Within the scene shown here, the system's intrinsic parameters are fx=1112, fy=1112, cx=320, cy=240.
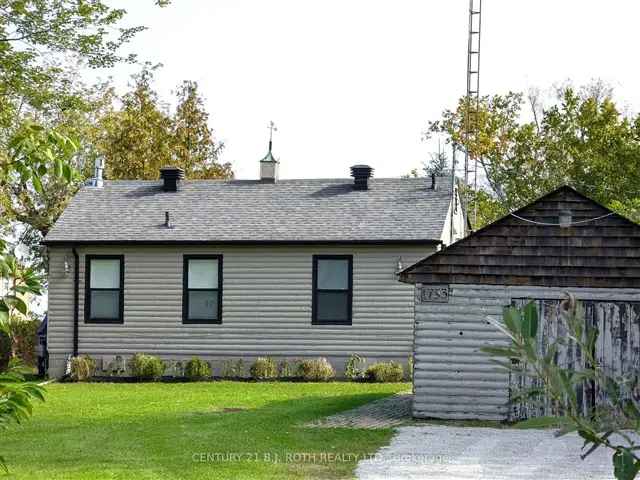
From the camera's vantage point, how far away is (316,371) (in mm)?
23594

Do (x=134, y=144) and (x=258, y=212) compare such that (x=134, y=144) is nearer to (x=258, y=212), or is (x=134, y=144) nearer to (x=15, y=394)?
(x=258, y=212)

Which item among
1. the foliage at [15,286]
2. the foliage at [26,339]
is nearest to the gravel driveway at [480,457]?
the foliage at [15,286]

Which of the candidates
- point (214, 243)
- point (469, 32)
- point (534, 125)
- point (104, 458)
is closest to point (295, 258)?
point (214, 243)

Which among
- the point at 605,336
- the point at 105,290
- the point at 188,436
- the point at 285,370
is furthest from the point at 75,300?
the point at 605,336

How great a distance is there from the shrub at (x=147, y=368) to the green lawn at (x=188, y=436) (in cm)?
260

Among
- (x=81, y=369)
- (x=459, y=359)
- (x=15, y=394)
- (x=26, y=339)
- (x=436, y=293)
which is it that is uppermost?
(x=436, y=293)

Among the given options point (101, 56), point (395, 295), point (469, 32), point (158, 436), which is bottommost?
point (158, 436)

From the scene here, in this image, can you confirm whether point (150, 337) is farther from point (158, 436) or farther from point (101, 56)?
point (158, 436)

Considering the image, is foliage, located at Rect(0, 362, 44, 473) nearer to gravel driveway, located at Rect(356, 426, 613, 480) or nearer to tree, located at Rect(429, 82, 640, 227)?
gravel driveway, located at Rect(356, 426, 613, 480)

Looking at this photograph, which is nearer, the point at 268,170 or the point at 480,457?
the point at 480,457

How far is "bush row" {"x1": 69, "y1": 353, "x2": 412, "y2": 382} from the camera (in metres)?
23.5

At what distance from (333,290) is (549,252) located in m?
8.93

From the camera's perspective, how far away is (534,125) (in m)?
42.0

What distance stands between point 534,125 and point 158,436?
99.9ft
